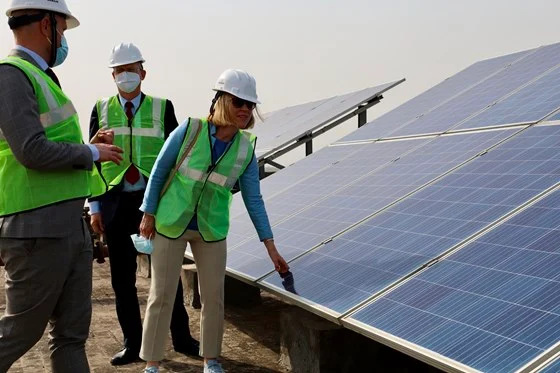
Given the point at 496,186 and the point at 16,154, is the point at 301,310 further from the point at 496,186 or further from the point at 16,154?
the point at 16,154

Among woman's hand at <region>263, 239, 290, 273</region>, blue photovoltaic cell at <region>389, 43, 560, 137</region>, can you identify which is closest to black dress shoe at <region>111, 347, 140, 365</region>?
woman's hand at <region>263, 239, 290, 273</region>

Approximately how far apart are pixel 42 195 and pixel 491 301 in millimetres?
2062

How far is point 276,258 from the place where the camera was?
4.89 meters

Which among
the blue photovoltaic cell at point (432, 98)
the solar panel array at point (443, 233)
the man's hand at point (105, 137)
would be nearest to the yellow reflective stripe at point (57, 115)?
the man's hand at point (105, 137)

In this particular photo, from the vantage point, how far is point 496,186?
474cm

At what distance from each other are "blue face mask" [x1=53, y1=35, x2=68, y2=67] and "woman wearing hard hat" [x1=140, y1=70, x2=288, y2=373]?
132 centimetres

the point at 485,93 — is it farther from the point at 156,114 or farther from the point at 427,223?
the point at 156,114

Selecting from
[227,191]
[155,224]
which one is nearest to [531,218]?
[227,191]

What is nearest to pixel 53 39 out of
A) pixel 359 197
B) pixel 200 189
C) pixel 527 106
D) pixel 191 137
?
pixel 191 137

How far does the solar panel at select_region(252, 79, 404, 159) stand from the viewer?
12.3 meters

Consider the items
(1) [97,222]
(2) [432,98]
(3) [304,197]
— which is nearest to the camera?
(1) [97,222]

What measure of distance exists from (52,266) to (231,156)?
5.90 feet

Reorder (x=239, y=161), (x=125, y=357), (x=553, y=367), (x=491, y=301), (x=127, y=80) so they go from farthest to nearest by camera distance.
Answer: (x=127, y=80) < (x=125, y=357) < (x=239, y=161) < (x=491, y=301) < (x=553, y=367)

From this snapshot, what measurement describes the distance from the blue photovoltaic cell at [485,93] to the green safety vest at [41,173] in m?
4.20
